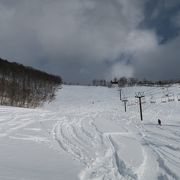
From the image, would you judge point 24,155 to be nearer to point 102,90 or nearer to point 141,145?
point 141,145

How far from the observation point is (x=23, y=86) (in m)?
90.7

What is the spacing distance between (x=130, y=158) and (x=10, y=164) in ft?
12.2

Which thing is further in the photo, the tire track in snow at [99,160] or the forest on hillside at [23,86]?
the forest on hillside at [23,86]

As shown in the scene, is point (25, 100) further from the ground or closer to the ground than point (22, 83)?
closer to the ground

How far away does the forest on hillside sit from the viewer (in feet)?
254

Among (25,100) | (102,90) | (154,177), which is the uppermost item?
(102,90)

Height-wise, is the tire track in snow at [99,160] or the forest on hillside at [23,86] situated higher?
the forest on hillside at [23,86]

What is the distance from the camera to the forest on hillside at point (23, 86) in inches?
3046

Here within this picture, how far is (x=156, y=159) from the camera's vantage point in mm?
8453

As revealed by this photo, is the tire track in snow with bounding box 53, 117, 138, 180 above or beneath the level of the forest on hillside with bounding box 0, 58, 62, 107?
beneath

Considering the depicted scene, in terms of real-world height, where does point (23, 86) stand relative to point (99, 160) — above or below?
above

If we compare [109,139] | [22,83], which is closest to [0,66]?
[22,83]

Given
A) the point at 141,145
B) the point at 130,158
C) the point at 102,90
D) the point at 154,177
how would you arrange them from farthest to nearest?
the point at 102,90, the point at 141,145, the point at 130,158, the point at 154,177

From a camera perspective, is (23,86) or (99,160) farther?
(23,86)
